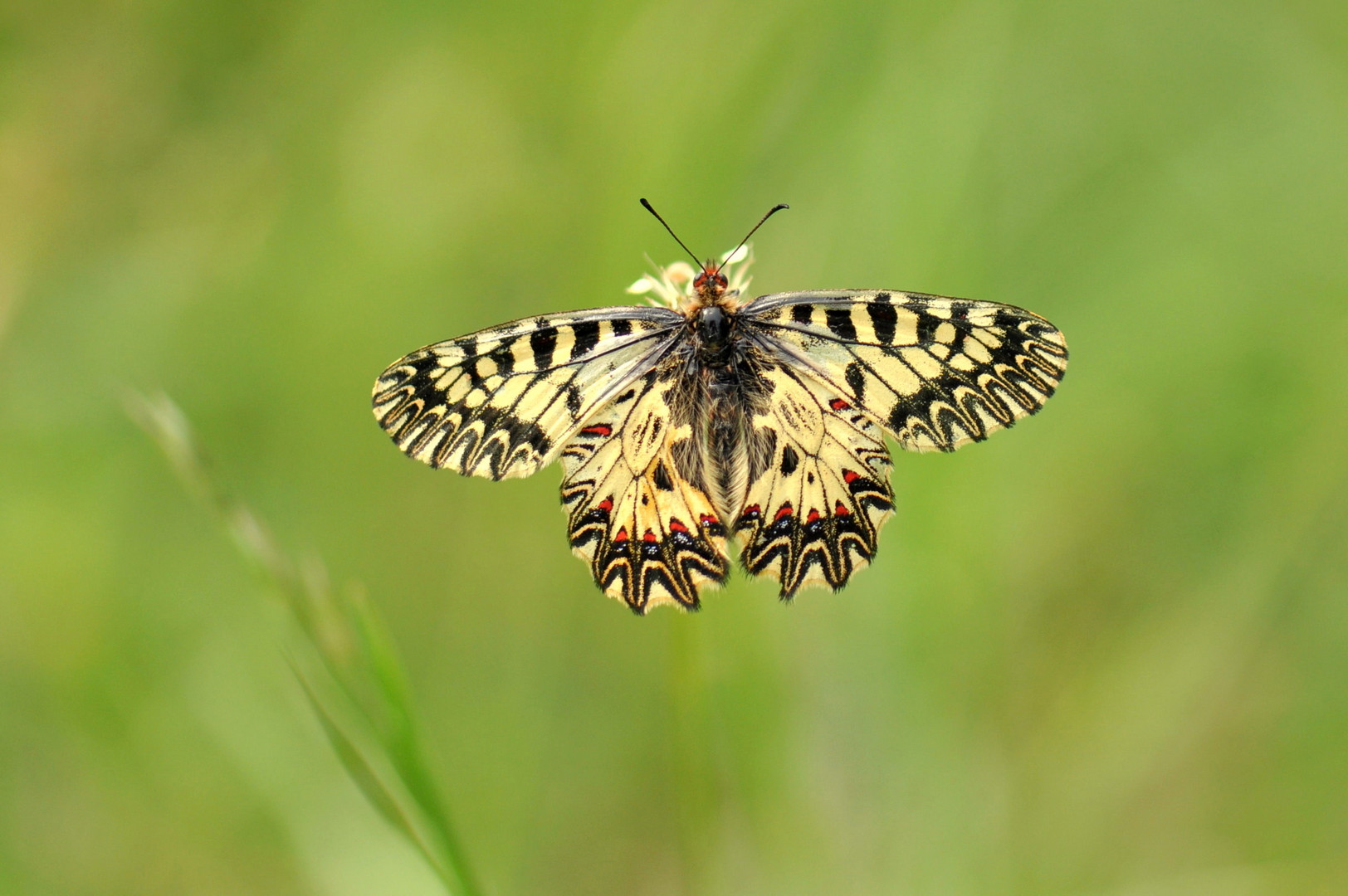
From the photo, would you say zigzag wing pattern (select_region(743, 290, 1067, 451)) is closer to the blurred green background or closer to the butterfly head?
the butterfly head

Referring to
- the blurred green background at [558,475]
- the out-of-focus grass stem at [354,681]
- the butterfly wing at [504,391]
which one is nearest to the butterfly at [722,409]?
the butterfly wing at [504,391]

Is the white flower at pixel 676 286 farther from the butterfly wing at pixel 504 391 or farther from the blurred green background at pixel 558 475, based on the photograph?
the blurred green background at pixel 558 475

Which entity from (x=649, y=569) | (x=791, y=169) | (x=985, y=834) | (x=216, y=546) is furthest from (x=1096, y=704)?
(x=216, y=546)

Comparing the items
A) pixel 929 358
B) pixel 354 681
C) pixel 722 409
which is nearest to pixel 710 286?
pixel 722 409

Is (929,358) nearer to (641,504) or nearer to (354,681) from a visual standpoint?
(641,504)

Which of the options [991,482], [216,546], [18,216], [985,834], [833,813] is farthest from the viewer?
[18,216]

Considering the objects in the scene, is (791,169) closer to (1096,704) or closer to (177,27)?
(1096,704)

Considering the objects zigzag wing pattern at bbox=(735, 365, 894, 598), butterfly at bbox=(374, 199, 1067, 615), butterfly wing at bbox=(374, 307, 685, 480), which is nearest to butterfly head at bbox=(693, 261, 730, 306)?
butterfly at bbox=(374, 199, 1067, 615)
